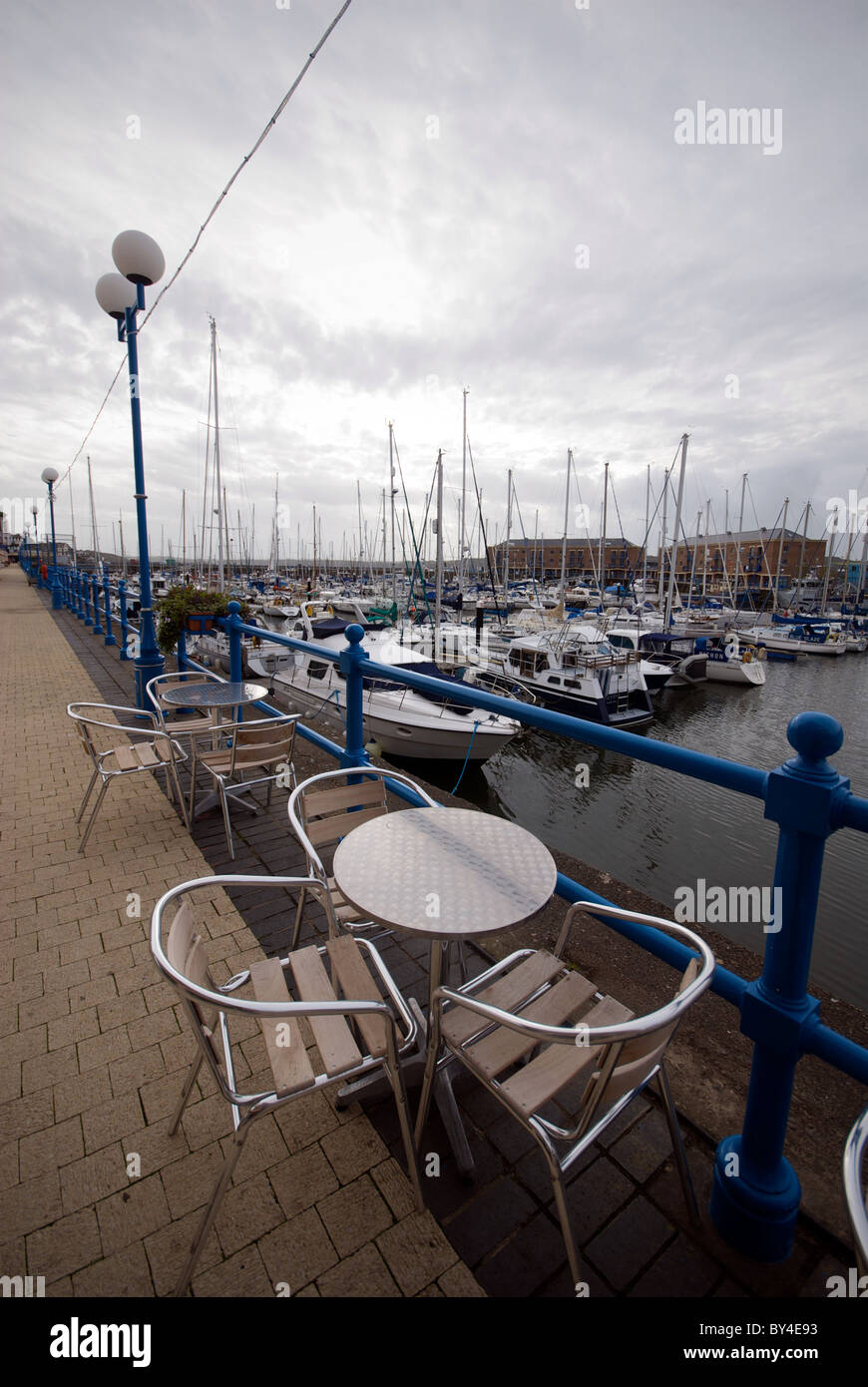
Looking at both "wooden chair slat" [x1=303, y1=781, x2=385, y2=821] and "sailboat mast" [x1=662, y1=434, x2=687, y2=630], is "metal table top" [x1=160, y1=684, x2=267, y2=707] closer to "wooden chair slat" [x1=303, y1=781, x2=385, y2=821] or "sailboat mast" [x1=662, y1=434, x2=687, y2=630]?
"wooden chair slat" [x1=303, y1=781, x2=385, y2=821]

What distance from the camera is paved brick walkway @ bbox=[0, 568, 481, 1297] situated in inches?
59.4

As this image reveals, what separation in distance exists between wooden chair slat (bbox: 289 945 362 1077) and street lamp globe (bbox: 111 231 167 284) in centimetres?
624

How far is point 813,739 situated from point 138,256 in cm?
666

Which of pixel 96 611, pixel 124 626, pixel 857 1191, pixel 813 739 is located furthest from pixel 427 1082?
pixel 96 611

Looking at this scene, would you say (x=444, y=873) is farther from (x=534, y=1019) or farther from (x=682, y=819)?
(x=682, y=819)

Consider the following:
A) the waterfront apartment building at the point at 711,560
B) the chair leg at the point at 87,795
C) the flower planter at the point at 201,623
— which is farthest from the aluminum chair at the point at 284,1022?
the waterfront apartment building at the point at 711,560


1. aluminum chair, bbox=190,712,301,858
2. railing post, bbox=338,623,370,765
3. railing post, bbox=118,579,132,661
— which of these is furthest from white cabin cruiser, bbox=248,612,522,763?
railing post, bbox=338,623,370,765

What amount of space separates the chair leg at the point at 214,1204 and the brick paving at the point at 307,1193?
69 mm

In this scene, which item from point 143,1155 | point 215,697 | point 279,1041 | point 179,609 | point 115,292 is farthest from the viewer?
point 179,609

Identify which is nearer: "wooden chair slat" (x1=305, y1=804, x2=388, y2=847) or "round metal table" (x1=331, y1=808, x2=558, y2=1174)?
"round metal table" (x1=331, y1=808, x2=558, y2=1174)

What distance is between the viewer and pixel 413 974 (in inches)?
99.4

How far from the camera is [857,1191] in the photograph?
989mm
